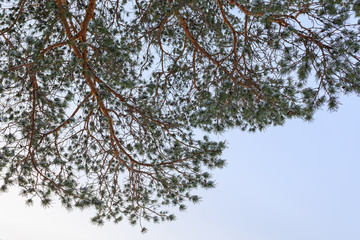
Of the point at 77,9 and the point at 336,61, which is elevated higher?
the point at 77,9

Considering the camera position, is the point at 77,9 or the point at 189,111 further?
the point at 189,111

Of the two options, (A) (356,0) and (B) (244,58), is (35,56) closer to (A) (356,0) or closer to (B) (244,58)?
(B) (244,58)

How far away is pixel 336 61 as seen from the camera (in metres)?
3.34

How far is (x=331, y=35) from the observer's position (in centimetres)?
342

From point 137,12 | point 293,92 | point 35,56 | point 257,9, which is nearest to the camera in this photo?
point 257,9

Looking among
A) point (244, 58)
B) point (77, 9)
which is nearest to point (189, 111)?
point (244, 58)

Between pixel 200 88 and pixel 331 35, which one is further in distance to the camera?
pixel 200 88

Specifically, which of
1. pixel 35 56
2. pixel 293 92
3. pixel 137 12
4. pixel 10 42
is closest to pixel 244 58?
pixel 293 92

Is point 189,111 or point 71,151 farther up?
point 189,111

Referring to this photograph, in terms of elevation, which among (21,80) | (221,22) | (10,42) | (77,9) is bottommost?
(21,80)

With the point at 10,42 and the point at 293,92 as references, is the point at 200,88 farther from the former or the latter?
the point at 10,42

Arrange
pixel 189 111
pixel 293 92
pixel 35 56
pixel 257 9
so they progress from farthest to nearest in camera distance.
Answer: pixel 189 111, pixel 293 92, pixel 35 56, pixel 257 9

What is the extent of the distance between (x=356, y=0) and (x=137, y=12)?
3135mm

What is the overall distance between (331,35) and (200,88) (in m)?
2.09
